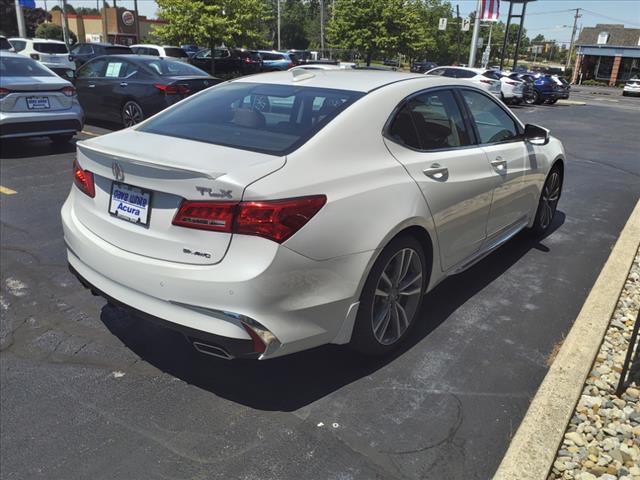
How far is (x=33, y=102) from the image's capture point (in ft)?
27.4

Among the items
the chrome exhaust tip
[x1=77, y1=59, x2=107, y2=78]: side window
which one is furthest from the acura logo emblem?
[x1=77, y1=59, x2=107, y2=78]: side window

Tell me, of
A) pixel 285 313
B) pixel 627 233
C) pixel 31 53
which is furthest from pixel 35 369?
pixel 31 53

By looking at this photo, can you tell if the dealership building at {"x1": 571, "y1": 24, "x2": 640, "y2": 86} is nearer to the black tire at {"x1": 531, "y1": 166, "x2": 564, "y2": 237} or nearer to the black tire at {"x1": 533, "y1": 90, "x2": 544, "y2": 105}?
the black tire at {"x1": 533, "y1": 90, "x2": 544, "y2": 105}

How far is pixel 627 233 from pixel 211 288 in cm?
495

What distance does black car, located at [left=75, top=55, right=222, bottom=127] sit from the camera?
10.0m

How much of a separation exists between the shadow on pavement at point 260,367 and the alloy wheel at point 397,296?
18 cm

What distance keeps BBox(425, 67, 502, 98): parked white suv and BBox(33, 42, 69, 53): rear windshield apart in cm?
1420

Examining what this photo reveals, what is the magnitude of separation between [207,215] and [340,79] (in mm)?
1586

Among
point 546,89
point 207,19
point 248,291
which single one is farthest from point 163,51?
point 248,291

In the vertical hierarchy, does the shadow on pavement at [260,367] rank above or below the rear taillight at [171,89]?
below

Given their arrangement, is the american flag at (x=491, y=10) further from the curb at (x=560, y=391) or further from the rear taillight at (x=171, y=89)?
the curb at (x=560, y=391)

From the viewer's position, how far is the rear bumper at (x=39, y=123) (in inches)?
318

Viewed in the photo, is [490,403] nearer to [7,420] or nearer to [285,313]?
[285,313]

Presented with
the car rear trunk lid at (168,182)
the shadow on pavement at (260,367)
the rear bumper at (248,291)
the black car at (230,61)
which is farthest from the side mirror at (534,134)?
the black car at (230,61)
